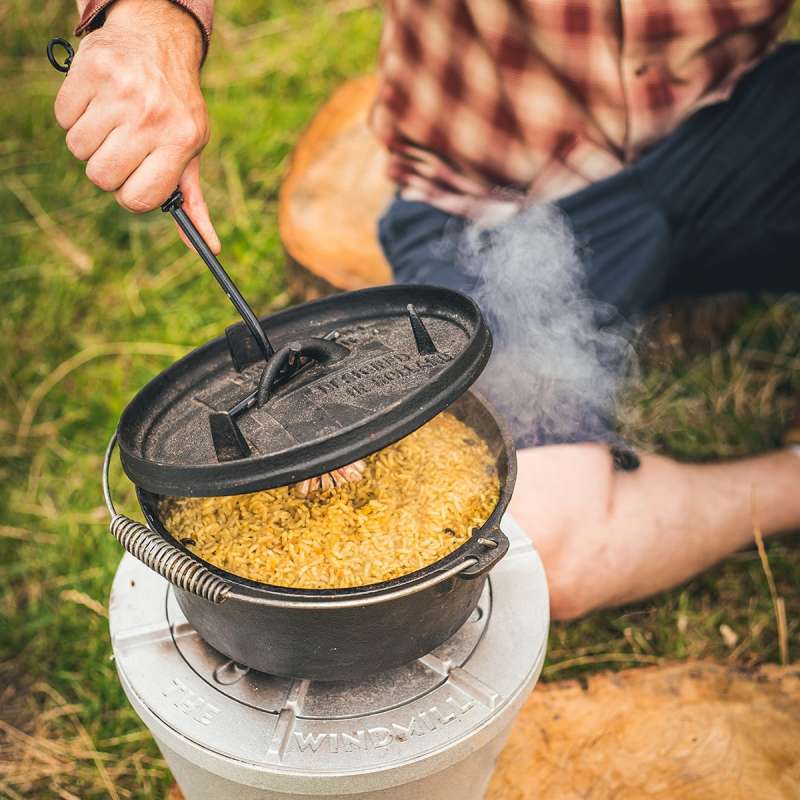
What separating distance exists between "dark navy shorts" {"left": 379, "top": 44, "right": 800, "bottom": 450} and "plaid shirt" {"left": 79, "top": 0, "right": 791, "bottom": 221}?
74 millimetres

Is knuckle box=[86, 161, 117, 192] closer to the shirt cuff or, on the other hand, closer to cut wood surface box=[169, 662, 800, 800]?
the shirt cuff

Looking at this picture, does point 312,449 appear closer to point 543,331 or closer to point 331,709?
point 331,709

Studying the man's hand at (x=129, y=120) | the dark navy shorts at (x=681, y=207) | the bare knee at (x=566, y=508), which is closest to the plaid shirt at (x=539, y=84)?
the dark navy shorts at (x=681, y=207)

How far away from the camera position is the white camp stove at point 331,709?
152 cm

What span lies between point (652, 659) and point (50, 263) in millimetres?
3072

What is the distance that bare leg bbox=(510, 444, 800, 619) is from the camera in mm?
2254

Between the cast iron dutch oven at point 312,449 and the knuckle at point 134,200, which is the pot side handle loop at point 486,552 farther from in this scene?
the knuckle at point 134,200

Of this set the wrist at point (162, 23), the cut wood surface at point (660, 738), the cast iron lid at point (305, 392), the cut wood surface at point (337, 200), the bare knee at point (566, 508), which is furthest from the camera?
the cut wood surface at point (337, 200)

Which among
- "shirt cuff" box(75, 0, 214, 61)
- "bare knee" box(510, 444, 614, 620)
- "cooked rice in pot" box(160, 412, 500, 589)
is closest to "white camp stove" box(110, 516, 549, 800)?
"cooked rice in pot" box(160, 412, 500, 589)

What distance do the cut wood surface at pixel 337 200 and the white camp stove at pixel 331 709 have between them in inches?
51.4

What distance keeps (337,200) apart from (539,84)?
88 cm

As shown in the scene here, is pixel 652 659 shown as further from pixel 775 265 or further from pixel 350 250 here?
pixel 350 250

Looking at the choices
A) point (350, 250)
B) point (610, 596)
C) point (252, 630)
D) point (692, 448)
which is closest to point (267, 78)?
point (350, 250)

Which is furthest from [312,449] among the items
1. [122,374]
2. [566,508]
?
[122,374]
